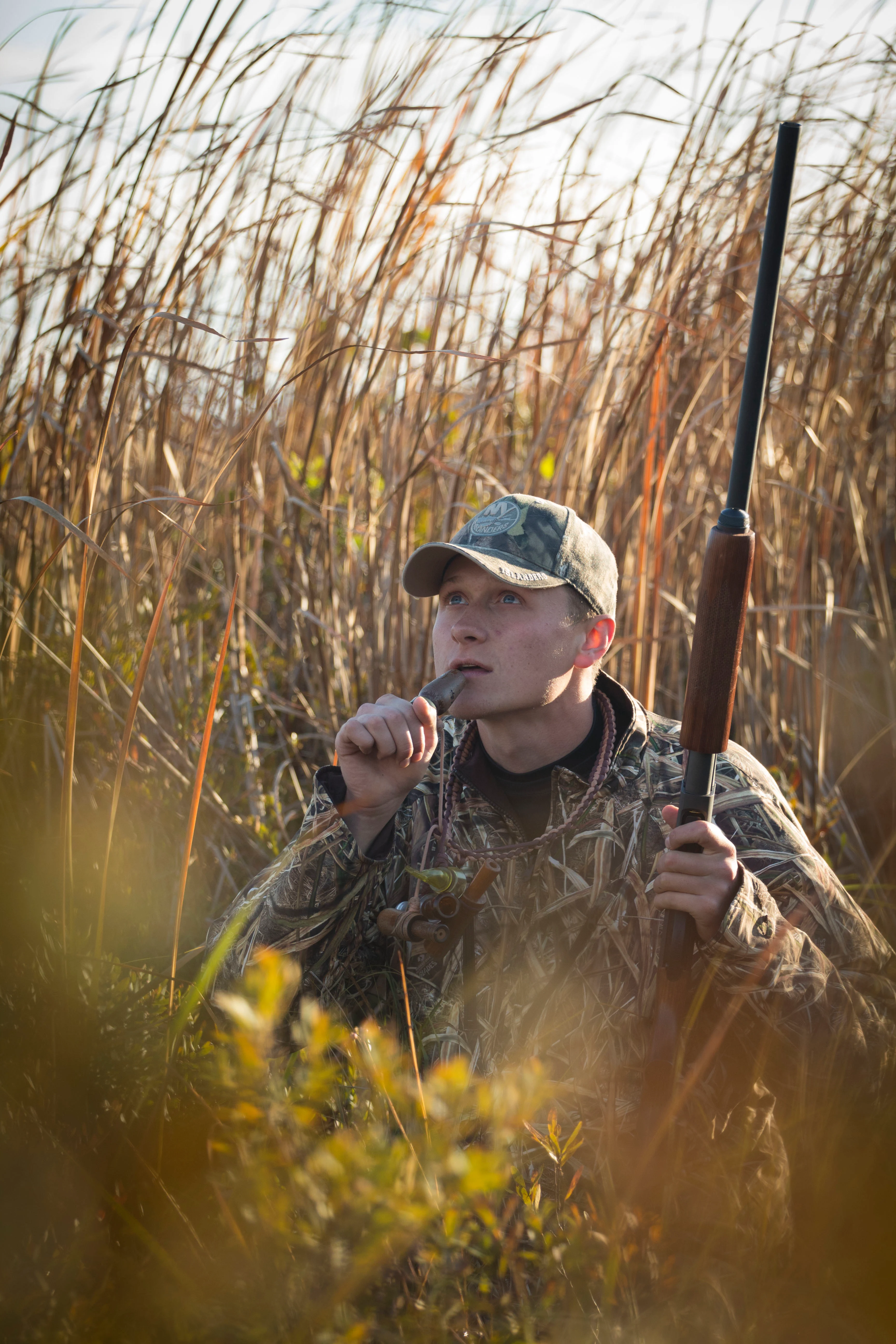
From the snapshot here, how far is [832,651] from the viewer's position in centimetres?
295

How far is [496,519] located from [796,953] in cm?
111

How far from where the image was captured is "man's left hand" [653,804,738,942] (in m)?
1.44

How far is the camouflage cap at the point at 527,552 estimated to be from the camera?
2.00 metres

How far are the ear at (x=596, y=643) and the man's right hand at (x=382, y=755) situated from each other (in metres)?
0.57

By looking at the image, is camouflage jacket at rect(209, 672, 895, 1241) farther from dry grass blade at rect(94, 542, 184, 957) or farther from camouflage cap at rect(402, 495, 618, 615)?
dry grass blade at rect(94, 542, 184, 957)

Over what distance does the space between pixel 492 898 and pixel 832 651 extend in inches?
65.2

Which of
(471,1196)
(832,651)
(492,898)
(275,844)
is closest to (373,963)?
(492,898)

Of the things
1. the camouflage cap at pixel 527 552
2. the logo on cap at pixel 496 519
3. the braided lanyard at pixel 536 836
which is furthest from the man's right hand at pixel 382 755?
the logo on cap at pixel 496 519

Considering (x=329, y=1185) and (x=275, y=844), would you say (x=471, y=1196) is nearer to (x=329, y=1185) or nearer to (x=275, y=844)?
(x=329, y=1185)

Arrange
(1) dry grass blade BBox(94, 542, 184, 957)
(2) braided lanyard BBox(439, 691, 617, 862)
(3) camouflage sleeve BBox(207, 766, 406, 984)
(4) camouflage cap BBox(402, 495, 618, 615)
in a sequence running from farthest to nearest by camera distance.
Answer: (4) camouflage cap BBox(402, 495, 618, 615) → (2) braided lanyard BBox(439, 691, 617, 862) → (3) camouflage sleeve BBox(207, 766, 406, 984) → (1) dry grass blade BBox(94, 542, 184, 957)

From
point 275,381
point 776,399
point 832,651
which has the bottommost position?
point 832,651

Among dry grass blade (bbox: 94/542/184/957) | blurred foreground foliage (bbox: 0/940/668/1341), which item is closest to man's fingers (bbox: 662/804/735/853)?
blurred foreground foliage (bbox: 0/940/668/1341)

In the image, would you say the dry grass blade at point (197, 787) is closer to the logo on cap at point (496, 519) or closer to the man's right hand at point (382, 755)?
the man's right hand at point (382, 755)

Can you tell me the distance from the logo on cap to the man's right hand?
0.60 meters
